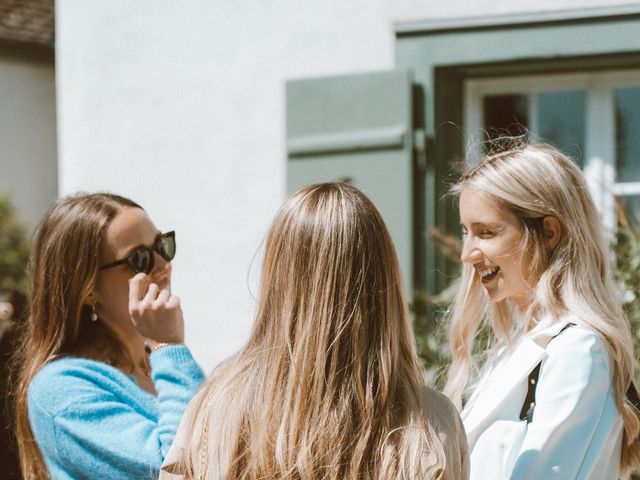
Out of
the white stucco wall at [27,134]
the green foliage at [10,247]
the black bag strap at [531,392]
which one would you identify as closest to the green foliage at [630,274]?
the black bag strap at [531,392]

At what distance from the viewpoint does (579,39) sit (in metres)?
3.76

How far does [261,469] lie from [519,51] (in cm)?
278

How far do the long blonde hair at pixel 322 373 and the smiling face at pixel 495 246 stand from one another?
0.66 metres

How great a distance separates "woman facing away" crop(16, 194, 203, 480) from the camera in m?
1.85

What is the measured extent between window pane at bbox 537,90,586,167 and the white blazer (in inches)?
84.7

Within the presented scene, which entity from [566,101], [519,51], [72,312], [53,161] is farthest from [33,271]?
[53,161]

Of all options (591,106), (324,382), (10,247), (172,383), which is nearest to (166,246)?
(172,383)

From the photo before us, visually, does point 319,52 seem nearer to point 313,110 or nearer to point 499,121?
point 313,110

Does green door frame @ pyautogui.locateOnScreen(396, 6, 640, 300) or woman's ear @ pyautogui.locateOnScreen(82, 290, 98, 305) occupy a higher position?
green door frame @ pyautogui.locateOnScreen(396, 6, 640, 300)

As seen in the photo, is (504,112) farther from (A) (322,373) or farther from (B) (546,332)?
(A) (322,373)

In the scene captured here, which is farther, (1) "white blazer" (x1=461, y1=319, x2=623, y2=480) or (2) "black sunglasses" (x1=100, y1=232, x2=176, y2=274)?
(2) "black sunglasses" (x1=100, y1=232, x2=176, y2=274)

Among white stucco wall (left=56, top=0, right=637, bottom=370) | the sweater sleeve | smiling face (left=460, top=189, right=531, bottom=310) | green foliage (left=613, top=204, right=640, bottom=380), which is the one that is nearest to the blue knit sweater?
the sweater sleeve

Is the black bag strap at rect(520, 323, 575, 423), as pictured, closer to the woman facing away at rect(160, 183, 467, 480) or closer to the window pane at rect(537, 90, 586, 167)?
the woman facing away at rect(160, 183, 467, 480)

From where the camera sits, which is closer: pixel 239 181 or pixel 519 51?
pixel 519 51
